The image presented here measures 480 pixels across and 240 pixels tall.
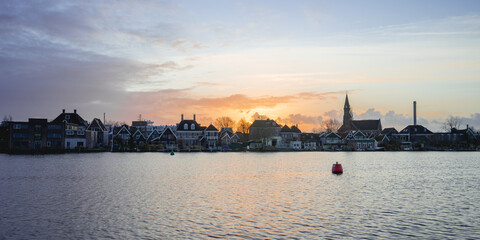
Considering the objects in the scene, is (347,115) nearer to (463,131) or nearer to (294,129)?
(294,129)

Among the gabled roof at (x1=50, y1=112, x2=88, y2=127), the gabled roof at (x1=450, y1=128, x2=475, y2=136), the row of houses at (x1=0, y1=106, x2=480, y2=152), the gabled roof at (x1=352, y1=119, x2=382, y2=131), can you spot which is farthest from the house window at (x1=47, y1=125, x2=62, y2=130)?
the gabled roof at (x1=450, y1=128, x2=475, y2=136)

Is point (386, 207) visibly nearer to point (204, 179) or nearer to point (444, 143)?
point (204, 179)

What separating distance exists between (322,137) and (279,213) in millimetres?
149414

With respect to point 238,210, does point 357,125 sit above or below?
above

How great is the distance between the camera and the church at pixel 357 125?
7554 inches

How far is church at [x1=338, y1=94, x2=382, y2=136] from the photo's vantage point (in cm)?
19188

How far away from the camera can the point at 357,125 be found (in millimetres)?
196250

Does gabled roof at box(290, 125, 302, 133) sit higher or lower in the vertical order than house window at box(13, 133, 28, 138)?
higher

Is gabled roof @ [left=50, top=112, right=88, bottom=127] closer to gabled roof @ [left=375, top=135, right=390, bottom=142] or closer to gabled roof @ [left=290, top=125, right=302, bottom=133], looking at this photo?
gabled roof @ [left=290, top=125, right=302, bottom=133]

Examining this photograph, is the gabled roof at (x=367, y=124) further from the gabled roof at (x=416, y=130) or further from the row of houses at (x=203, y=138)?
the gabled roof at (x=416, y=130)

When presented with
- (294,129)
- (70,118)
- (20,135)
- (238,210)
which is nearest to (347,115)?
(294,129)

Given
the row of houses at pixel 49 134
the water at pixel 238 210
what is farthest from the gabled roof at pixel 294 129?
the water at pixel 238 210

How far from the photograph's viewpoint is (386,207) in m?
26.2

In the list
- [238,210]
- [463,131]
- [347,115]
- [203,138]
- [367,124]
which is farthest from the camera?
[347,115]
